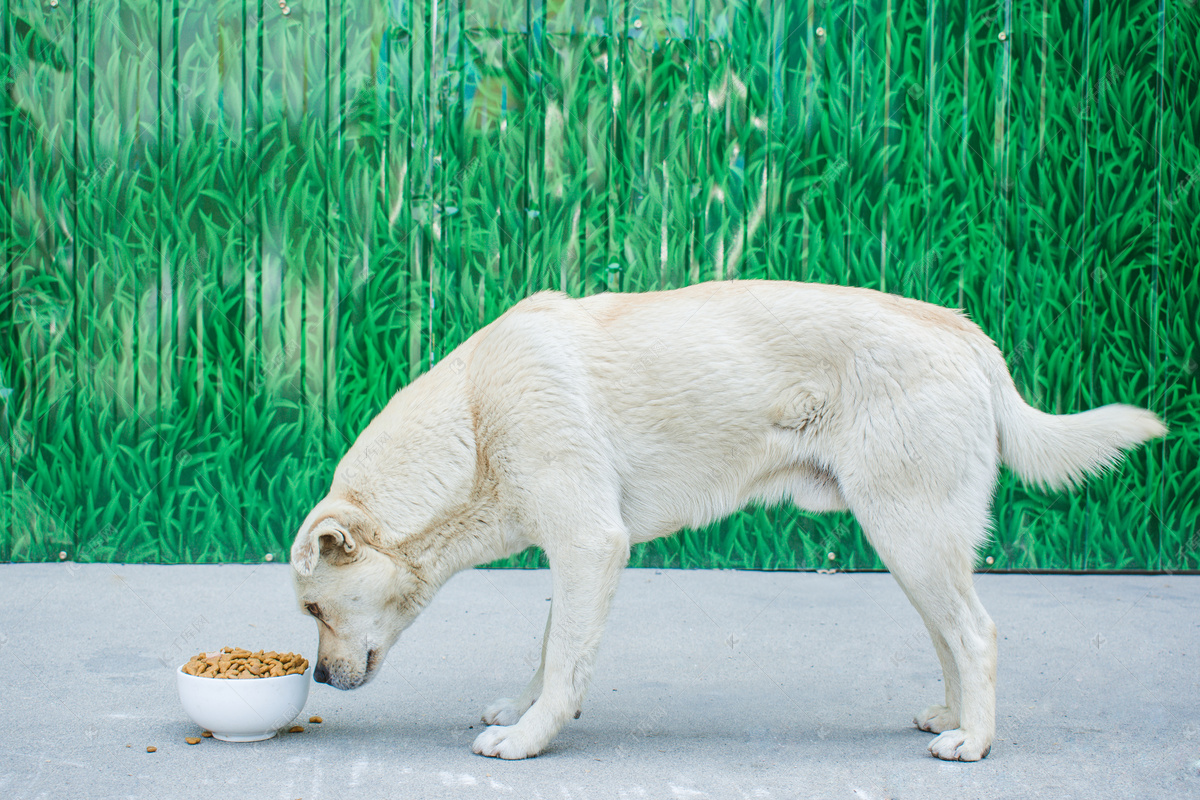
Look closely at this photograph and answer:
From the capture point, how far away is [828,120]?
530cm

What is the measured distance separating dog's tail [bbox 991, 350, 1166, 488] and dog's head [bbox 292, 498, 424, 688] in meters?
1.98

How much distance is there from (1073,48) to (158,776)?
19.1 ft

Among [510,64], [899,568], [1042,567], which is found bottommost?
[1042,567]

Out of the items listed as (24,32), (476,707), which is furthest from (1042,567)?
(24,32)

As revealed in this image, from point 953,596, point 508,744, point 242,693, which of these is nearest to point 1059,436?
point 953,596

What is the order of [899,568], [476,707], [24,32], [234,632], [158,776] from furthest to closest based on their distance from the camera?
[24,32] < [234,632] < [476,707] < [899,568] < [158,776]

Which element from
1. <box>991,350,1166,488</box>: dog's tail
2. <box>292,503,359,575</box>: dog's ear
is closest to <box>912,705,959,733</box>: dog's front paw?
<box>991,350,1166,488</box>: dog's tail

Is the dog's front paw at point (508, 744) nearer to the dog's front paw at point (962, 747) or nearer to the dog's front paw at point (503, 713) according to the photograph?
the dog's front paw at point (503, 713)

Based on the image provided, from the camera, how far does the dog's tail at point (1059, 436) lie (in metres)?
2.83

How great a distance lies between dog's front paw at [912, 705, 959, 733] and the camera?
2.95 m

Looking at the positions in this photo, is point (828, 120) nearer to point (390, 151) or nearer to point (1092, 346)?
point (1092, 346)

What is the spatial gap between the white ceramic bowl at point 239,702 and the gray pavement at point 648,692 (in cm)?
7

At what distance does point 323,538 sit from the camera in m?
2.68

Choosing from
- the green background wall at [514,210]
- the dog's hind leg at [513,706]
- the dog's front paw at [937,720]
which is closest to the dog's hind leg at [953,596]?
the dog's front paw at [937,720]
